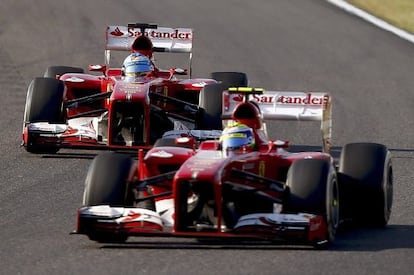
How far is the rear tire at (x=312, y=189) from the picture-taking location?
12422 mm

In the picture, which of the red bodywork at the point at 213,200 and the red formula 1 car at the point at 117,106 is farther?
the red formula 1 car at the point at 117,106

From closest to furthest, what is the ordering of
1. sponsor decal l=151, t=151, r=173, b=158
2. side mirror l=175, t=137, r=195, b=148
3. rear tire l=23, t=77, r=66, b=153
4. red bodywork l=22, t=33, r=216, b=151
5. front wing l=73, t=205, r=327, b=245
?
front wing l=73, t=205, r=327, b=245 < sponsor decal l=151, t=151, r=173, b=158 < side mirror l=175, t=137, r=195, b=148 < red bodywork l=22, t=33, r=216, b=151 < rear tire l=23, t=77, r=66, b=153

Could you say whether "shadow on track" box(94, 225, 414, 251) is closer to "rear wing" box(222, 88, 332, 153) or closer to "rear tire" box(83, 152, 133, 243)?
"rear tire" box(83, 152, 133, 243)

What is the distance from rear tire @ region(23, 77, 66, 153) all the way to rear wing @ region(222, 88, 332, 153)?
15.5ft

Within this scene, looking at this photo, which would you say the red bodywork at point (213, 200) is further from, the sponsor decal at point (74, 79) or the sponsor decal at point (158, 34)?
the sponsor decal at point (158, 34)

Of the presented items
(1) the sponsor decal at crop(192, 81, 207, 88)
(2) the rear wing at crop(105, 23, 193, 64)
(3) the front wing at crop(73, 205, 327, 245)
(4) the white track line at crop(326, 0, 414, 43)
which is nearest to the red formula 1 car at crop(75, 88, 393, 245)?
(3) the front wing at crop(73, 205, 327, 245)

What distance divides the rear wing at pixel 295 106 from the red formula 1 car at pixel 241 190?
0.07 ft

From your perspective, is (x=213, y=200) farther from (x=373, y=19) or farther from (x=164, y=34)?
(x=373, y=19)

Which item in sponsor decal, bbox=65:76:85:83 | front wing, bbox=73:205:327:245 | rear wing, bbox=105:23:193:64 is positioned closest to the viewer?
front wing, bbox=73:205:327:245

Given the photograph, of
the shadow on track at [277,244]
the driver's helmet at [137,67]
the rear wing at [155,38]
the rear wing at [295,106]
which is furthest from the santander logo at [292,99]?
the rear wing at [155,38]

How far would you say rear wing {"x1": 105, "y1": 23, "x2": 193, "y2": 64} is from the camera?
20609 millimetres

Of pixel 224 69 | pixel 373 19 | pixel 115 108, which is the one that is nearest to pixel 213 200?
pixel 115 108

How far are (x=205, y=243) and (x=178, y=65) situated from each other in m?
15.9

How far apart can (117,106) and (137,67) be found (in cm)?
141
